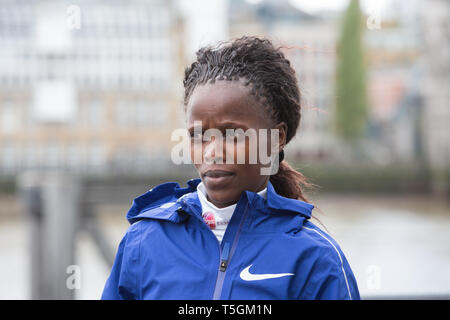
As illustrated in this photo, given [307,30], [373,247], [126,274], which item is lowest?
[373,247]

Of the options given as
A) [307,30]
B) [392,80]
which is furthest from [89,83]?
[392,80]

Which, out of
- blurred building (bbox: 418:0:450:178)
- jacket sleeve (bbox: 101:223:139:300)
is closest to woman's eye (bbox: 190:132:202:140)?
jacket sleeve (bbox: 101:223:139:300)

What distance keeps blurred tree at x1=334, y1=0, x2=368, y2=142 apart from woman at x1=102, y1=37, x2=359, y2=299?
27.3 metres

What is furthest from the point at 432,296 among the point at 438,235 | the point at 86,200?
the point at 438,235

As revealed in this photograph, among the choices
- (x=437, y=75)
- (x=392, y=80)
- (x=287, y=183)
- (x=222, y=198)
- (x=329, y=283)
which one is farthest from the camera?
(x=392, y=80)

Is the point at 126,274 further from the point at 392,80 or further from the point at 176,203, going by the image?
the point at 392,80

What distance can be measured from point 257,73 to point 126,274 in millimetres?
539

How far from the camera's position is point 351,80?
29109 mm

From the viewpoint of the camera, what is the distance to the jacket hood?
1290mm

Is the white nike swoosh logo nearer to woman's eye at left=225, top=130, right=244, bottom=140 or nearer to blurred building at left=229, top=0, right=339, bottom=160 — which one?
woman's eye at left=225, top=130, right=244, bottom=140

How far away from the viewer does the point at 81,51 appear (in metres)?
32.9

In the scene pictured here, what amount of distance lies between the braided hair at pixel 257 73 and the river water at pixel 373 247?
0.75 meters

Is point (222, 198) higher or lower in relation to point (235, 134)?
lower

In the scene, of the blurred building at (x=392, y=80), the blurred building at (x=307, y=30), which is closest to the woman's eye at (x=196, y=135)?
the blurred building at (x=392, y=80)
